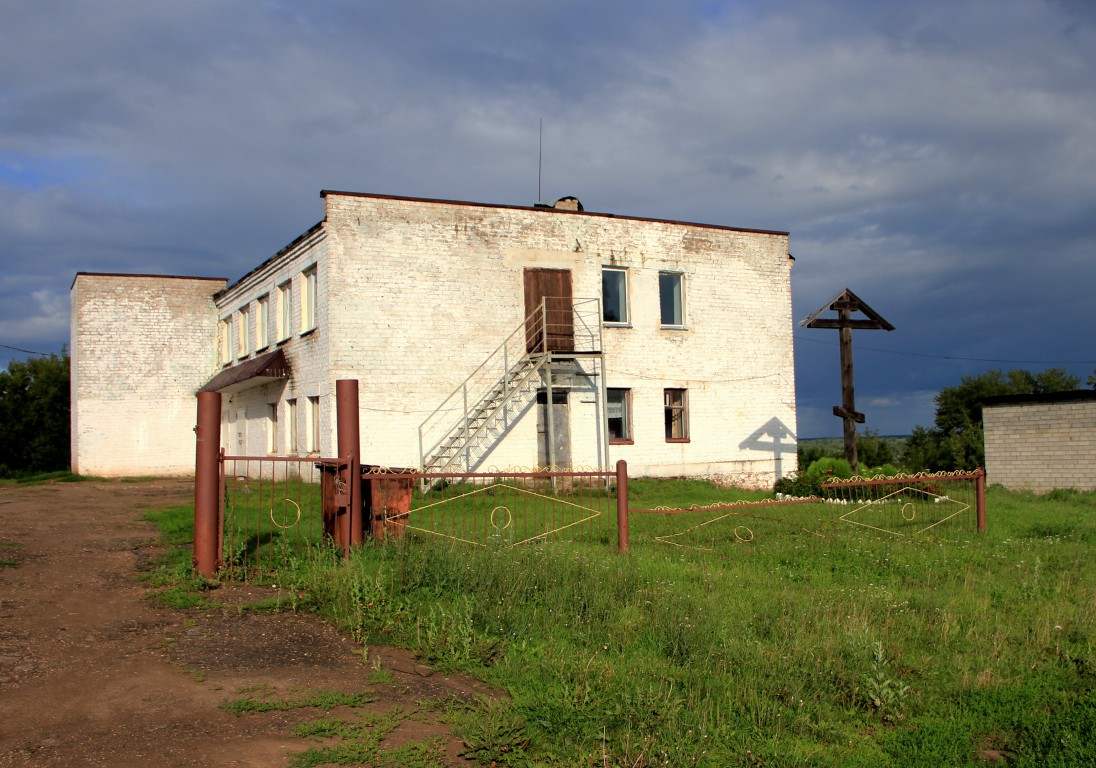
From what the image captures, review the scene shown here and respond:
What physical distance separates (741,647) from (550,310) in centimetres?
1727

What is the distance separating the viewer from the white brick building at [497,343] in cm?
2178

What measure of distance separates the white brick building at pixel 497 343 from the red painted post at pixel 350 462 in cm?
1103

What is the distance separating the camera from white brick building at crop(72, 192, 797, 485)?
71.5 feet

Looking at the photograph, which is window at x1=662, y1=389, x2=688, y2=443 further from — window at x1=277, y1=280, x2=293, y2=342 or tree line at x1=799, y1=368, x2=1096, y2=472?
tree line at x1=799, y1=368, x2=1096, y2=472

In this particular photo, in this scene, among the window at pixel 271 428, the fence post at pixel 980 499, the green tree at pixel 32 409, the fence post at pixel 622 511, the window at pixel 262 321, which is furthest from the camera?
the green tree at pixel 32 409

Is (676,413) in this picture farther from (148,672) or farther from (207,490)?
(148,672)

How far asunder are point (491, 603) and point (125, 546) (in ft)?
18.7

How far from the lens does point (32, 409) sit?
4112cm

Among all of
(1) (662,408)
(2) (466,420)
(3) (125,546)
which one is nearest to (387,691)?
(3) (125,546)

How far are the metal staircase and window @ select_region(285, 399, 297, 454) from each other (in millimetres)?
4860

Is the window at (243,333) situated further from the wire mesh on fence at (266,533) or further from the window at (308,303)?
the wire mesh on fence at (266,533)

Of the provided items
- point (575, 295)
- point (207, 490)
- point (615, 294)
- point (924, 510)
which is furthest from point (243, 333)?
point (924, 510)

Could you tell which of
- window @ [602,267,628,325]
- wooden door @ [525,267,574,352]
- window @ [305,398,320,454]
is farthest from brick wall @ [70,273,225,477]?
window @ [602,267,628,325]

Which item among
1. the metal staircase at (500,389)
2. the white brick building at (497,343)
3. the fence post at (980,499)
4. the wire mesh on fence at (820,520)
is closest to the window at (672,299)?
the white brick building at (497,343)
